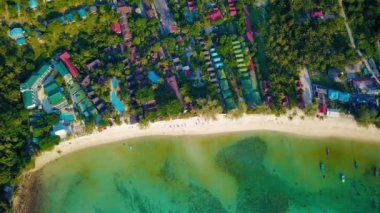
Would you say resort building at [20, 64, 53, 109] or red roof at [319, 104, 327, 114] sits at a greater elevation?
resort building at [20, 64, 53, 109]

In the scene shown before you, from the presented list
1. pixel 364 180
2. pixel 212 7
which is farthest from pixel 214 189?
pixel 212 7

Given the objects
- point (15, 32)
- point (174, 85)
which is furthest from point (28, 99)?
point (174, 85)

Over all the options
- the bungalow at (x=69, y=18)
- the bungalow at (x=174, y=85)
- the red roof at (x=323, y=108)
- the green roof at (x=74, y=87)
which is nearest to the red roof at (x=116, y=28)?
the bungalow at (x=69, y=18)

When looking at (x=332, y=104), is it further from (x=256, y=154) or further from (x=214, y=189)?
(x=214, y=189)

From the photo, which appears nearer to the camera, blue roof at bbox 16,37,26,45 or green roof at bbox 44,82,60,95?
green roof at bbox 44,82,60,95

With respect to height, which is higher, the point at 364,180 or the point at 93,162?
the point at 93,162

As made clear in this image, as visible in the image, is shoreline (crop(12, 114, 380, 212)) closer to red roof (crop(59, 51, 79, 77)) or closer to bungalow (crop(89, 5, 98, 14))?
red roof (crop(59, 51, 79, 77))

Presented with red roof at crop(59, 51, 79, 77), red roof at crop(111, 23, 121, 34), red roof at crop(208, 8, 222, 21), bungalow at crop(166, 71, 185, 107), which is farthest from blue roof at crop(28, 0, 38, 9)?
red roof at crop(208, 8, 222, 21)
